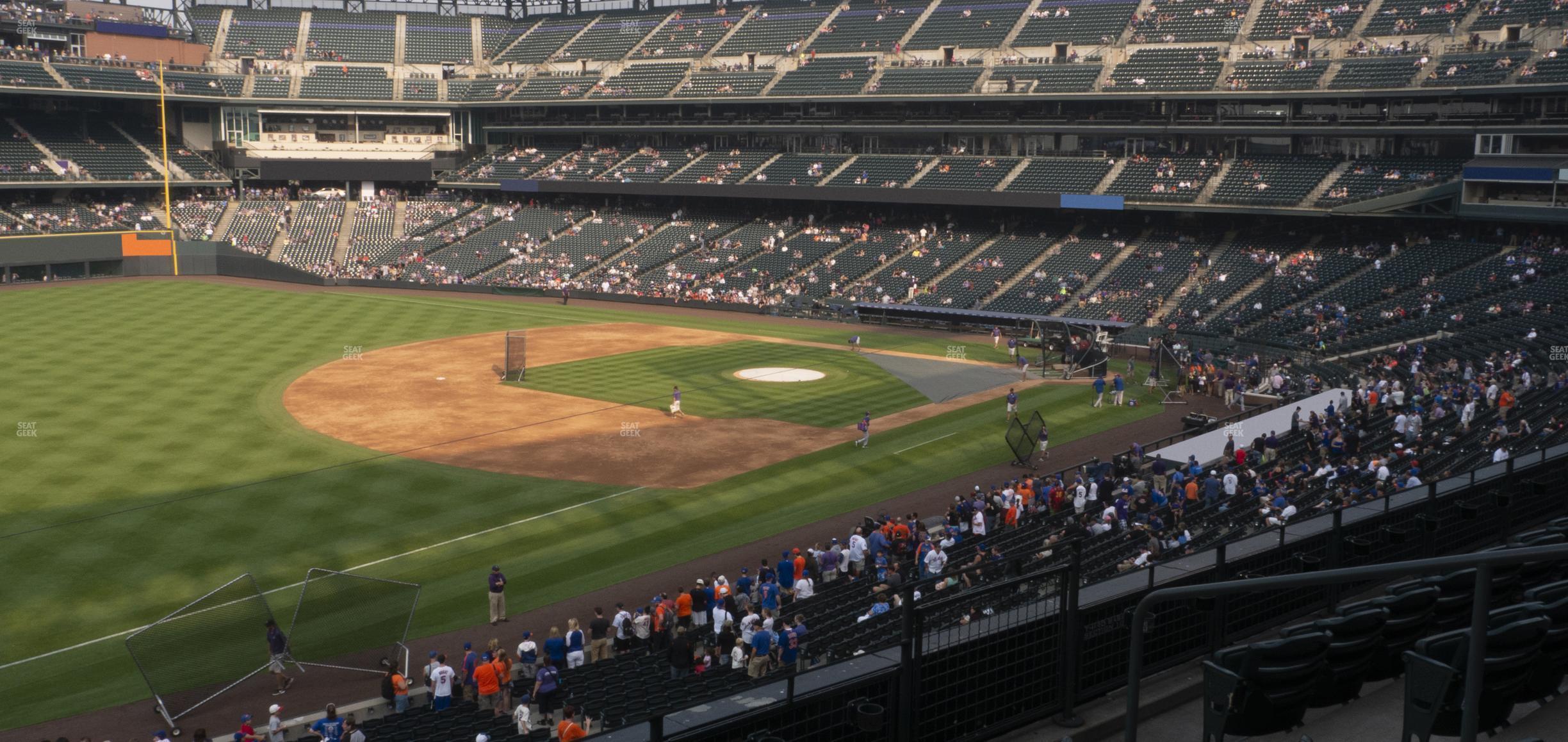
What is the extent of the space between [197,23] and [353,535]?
84984 mm

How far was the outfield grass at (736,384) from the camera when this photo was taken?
42.1m

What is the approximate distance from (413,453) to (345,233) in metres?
57.3

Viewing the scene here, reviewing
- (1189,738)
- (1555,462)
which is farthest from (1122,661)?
(1555,462)

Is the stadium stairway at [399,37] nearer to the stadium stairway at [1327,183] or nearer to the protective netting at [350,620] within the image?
the stadium stairway at [1327,183]

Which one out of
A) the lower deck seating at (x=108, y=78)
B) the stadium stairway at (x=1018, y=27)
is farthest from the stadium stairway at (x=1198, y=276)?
the lower deck seating at (x=108, y=78)

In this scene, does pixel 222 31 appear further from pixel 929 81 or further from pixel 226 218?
pixel 929 81

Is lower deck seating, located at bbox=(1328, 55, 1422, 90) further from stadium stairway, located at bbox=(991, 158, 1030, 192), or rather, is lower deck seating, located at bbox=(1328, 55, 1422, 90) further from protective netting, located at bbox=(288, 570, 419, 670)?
protective netting, located at bbox=(288, 570, 419, 670)

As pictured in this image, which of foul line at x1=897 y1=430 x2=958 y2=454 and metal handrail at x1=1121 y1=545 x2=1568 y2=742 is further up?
metal handrail at x1=1121 y1=545 x2=1568 y2=742

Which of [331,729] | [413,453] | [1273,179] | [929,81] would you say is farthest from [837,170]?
[331,729]

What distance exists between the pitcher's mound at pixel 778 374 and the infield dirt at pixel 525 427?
6.86 metres

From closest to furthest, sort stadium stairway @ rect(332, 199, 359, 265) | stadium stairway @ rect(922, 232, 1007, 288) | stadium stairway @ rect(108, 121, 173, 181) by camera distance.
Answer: stadium stairway @ rect(922, 232, 1007, 288) → stadium stairway @ rect(332, 199, 359, 265) → stadium stairway @ rect(108, 121, 173, 181)

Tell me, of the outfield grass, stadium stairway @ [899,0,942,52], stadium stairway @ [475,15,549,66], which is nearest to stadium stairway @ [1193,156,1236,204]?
the outfield grass

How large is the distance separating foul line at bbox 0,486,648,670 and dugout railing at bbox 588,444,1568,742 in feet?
55.3

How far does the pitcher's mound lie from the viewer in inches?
1877
